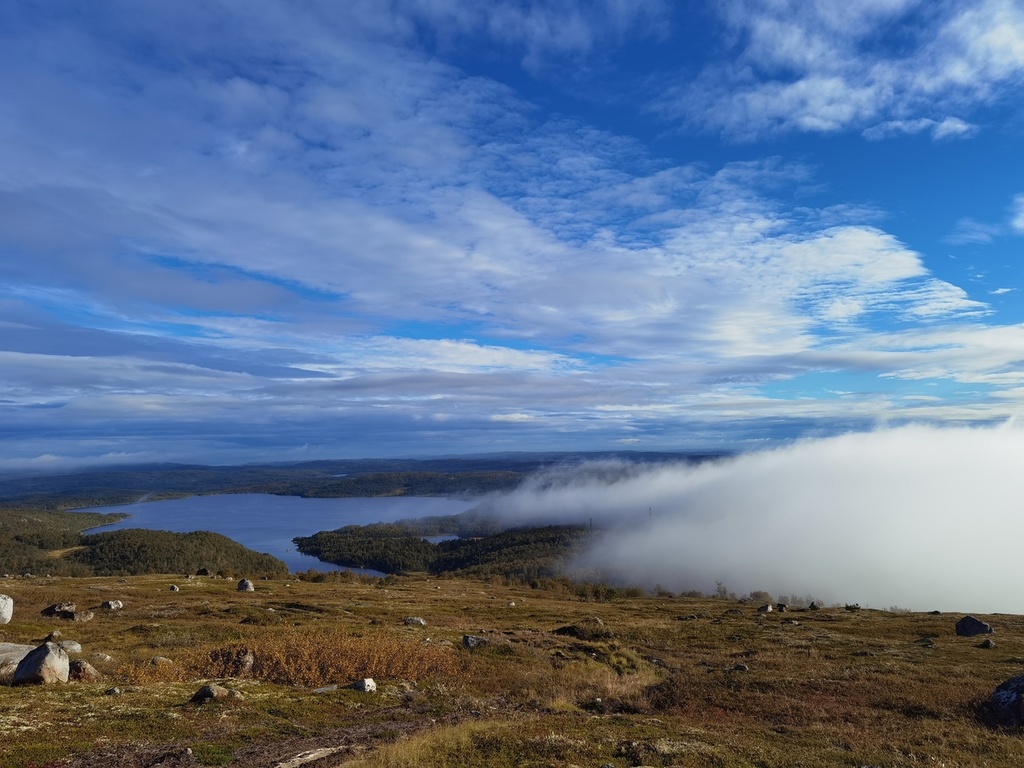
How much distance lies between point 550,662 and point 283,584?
58.7m

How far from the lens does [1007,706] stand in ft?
64.0

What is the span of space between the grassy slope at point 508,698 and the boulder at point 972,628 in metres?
1.27

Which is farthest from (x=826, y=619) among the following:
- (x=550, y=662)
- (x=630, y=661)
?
(x=550, y=662)

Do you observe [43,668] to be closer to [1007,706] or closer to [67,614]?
[67,614]

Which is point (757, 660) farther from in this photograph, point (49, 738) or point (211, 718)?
point (49, 738)

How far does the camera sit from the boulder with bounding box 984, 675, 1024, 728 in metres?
19.0

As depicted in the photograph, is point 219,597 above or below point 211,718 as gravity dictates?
below

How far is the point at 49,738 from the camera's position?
12703 millimetres

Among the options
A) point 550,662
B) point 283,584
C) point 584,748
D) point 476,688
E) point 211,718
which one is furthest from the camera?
point 283,584

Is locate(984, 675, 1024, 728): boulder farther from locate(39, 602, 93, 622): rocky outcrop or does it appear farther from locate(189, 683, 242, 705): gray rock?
locate(39, 602, 93, 622): rocky outcrop

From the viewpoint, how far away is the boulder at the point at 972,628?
153 ft

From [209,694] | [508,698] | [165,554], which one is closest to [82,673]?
[209,694]

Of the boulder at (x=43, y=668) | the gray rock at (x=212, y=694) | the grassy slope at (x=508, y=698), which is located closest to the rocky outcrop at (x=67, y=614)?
the grassy slope at (x=508, y=698)

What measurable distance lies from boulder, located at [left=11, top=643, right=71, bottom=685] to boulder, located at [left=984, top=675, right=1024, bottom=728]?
3026cm
